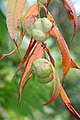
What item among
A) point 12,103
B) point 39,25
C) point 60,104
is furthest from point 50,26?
point 60,104

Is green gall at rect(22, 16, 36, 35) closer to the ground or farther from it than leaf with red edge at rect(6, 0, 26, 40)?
closer to the ground

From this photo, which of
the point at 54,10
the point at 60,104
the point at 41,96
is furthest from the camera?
the point at 60,104

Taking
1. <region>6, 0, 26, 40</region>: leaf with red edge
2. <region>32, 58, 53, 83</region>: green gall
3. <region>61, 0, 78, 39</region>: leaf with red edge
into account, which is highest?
<region>6, 0, 26, 40</region>: leaf with red edge

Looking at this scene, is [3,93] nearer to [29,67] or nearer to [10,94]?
[10,94]
